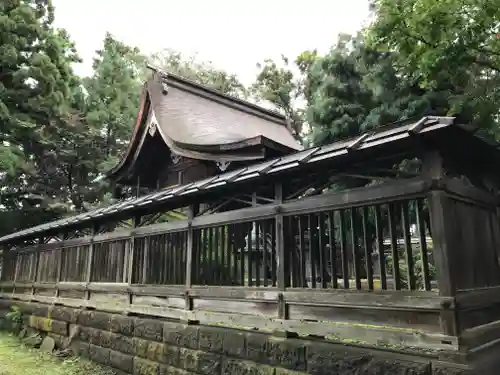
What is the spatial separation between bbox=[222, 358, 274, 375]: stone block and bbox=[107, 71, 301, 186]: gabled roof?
4.84 m

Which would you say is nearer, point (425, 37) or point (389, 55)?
point (425, 37)

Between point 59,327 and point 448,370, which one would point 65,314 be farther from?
point 448,370

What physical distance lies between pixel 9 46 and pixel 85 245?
10.3 m

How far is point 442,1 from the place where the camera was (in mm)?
6348

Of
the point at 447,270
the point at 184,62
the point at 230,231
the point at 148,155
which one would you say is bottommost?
the point at 447,270

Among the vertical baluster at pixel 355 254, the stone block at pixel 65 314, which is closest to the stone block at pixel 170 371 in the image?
the vertical baluster at pixel 355 254

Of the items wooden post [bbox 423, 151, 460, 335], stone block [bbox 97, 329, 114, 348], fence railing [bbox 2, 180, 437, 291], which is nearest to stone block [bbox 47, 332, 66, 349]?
fence railing [bbox 2, 180, 437, 291]

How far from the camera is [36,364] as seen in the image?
9.45m

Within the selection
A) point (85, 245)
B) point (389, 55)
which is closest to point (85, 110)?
point (85, 245)

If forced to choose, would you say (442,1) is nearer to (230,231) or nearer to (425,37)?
(425,37)

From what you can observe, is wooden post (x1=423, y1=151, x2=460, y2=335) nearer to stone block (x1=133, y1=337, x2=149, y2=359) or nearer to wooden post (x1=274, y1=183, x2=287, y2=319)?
wooden post (x1=274, y1=183, x2=287, y2=319)

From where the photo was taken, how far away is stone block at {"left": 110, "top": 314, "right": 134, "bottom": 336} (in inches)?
313

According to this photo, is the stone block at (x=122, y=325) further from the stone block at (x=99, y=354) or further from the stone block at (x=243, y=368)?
the stone block at (x=243, y=368)

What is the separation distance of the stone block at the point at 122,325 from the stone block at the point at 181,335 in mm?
1285
